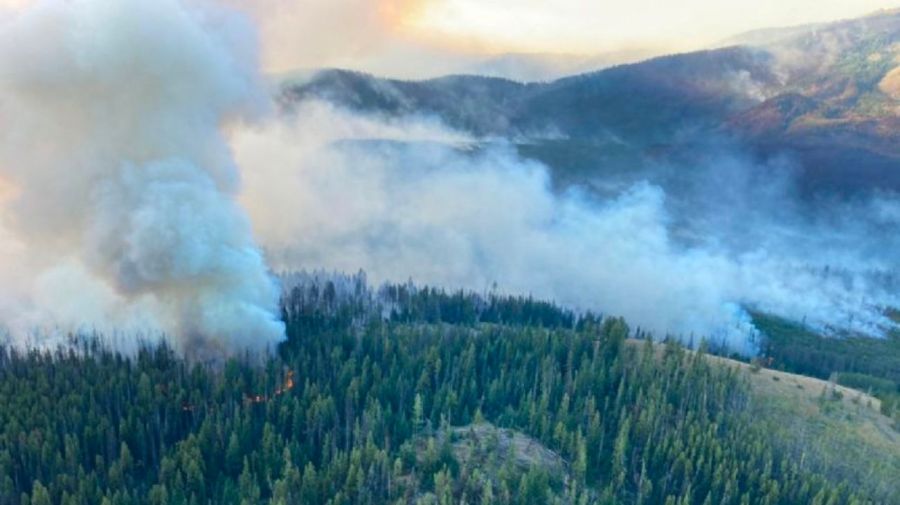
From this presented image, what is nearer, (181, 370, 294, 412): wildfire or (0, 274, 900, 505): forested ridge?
(0, 274, 900, 505): forested ridge

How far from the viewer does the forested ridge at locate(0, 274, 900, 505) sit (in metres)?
122

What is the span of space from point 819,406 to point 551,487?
76.6 meters

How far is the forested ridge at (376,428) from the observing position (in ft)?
401

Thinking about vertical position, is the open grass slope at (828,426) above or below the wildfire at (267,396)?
below

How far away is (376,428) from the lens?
13825 centimetres

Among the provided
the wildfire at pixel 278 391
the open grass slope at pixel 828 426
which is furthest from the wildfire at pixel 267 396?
the open grass slope at pixel 828 426

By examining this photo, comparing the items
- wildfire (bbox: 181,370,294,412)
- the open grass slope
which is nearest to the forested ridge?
wildfire (bbox: 181,370,294,412)

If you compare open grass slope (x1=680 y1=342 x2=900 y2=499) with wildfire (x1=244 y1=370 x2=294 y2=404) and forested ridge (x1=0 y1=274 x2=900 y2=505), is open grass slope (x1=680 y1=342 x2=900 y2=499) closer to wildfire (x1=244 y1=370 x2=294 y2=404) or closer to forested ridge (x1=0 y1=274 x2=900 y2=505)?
forested ridge (x1=0 y1=274 x2=900 y2=505)

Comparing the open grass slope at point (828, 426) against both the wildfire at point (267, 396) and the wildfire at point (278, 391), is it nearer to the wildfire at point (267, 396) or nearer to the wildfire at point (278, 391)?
the wildfire at point (278, 391)

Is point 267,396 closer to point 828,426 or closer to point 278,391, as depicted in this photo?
point 278,391

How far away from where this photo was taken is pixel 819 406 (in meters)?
174

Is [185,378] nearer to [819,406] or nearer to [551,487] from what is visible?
[551,487]

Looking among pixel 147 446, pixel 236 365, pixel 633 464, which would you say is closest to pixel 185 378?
pixel 236 365

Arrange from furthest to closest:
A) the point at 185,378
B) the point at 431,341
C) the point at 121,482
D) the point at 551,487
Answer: the point at 431,341
the point at 185,378
the point at 551,487
the point at 121,482
